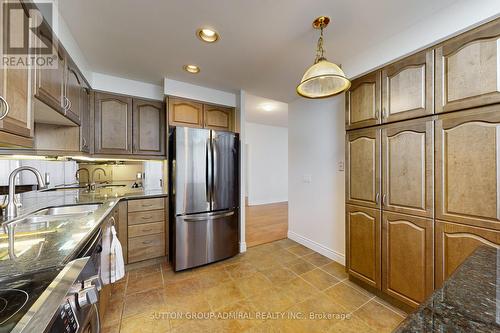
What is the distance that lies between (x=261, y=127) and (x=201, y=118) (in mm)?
3744

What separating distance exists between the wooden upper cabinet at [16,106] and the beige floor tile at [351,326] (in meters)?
→ 2.32

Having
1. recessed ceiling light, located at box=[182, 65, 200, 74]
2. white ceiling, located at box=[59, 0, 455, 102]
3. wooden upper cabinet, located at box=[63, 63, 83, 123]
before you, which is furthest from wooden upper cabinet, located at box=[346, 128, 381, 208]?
wooden upper cabinet, located at box=[63, 63, 83, 123]

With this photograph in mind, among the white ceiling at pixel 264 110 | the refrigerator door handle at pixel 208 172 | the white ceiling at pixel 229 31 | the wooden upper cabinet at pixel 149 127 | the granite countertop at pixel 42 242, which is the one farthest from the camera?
the white ceiling at pixel 264 110

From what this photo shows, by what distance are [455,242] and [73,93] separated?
3.36 meters

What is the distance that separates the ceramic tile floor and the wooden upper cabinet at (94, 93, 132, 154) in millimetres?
1561

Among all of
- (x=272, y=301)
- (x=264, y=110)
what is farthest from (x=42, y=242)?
(x=264, y=110)

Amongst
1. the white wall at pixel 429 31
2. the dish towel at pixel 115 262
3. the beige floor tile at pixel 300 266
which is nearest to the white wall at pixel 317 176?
the beige floor tile at pixel 300 266

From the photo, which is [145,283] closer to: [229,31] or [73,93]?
[73,93]

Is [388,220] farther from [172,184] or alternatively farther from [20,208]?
[20,208]

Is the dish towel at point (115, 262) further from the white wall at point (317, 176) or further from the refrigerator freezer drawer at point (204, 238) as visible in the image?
the white wall at point (317, 176)

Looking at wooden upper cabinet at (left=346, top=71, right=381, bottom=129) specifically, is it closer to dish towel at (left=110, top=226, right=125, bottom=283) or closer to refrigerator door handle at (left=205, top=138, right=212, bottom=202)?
refrigerator door handle at (left=205, top=138, right=212, bottom=202)

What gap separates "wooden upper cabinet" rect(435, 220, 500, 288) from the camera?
4.17 feet

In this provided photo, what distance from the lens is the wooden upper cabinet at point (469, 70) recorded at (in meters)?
1.23

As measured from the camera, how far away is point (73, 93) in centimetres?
179
